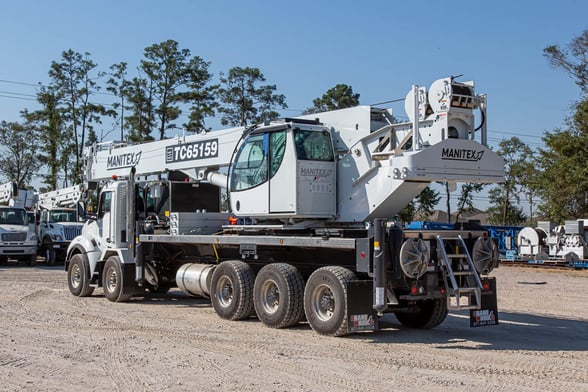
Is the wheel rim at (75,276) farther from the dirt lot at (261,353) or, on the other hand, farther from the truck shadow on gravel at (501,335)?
the truck shadow on gravel at (501,335)

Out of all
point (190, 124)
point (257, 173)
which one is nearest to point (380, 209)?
point (257, 173)

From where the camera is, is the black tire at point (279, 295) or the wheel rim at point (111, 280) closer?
the black tire at point (279, 295)

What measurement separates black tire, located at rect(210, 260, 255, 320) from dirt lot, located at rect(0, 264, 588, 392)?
0.81 feet

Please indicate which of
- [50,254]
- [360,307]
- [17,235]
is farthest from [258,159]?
[50,254]

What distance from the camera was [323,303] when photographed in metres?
11.6

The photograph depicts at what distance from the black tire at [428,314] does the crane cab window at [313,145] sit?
307 centimetres

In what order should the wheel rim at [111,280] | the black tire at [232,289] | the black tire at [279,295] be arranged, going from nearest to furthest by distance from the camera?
the black tire at [279,295] → the black tire at [232,289] → the wheel rim at [111,280]

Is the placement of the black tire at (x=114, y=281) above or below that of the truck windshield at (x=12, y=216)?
below

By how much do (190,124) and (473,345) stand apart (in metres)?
39.0

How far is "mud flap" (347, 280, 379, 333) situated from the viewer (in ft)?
35.5

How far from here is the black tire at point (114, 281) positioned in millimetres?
16328

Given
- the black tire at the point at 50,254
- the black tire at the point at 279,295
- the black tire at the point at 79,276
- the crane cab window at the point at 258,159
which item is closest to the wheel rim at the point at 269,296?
the black tire at the point at 279,295

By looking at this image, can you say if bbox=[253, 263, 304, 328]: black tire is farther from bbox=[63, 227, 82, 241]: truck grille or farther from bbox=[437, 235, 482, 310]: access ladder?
bbox=[63, 227, 82, 241]: truck grille

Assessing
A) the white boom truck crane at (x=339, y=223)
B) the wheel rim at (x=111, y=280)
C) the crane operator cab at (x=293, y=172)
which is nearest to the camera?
the white boom truck crane at (x=339, y=223)
